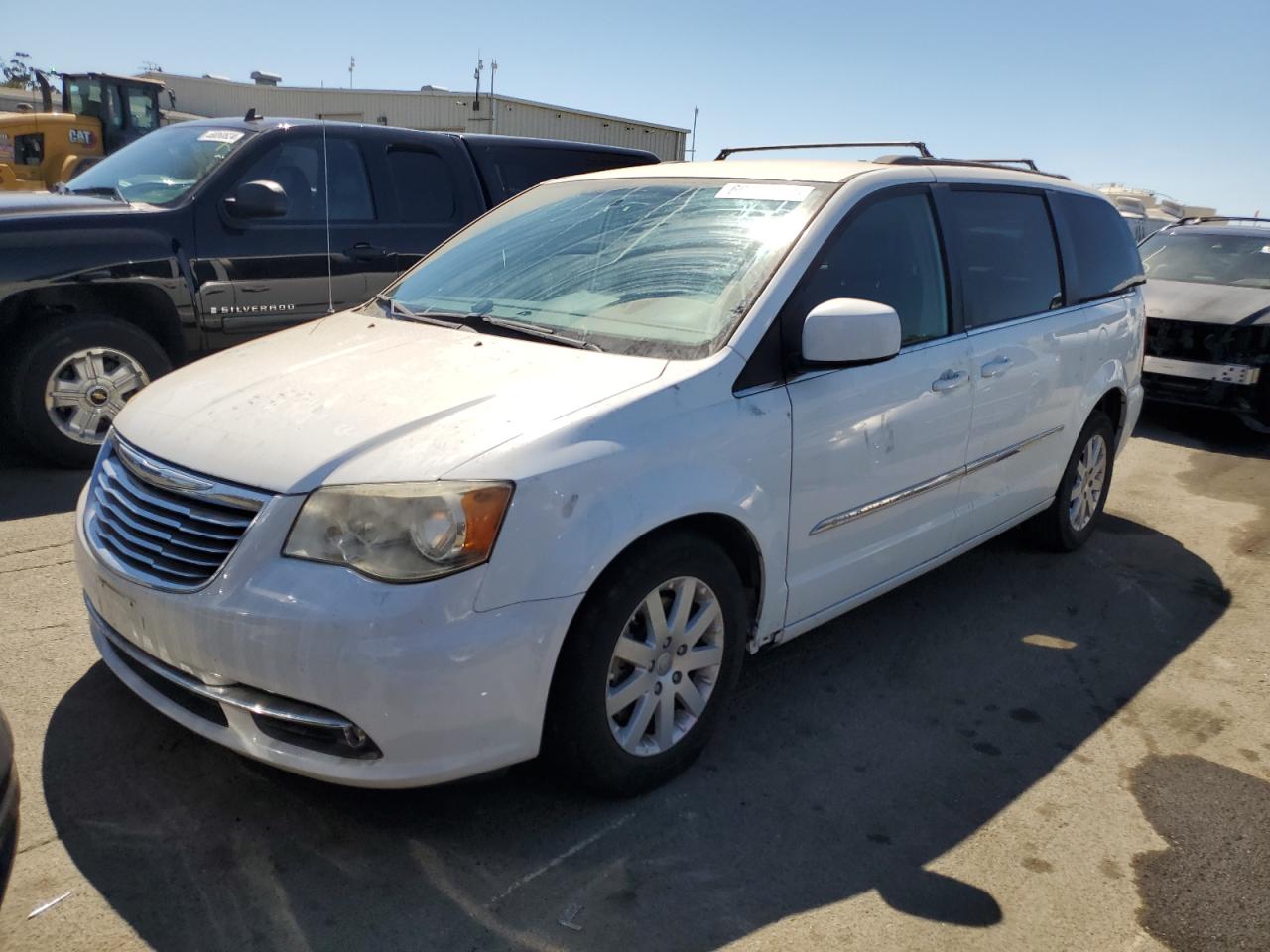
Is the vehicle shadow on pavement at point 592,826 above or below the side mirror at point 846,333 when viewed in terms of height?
below

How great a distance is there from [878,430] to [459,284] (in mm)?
1594

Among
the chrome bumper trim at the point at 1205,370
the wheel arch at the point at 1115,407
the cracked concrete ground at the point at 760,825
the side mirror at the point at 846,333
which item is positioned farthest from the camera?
the chrome bumper trim at the point at 1205,370

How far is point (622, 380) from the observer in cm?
288

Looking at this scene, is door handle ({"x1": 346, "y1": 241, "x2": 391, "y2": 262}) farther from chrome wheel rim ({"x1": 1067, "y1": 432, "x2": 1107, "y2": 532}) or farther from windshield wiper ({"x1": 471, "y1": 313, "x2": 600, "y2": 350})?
chrome wheel rim ({"x1": 1067, "y1": 432, "x2": 1107, "y2": 532})

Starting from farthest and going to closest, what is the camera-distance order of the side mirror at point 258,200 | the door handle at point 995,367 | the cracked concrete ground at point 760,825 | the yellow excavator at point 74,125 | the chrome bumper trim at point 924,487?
the yellow excavator at point 74,125 → the side mirror at point 258,200 → the door handle at point 995,367 → the chrome bumper trim at point 924,487 → the cracked concrete ground at point 760,825

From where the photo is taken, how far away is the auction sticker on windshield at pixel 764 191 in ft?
11.6

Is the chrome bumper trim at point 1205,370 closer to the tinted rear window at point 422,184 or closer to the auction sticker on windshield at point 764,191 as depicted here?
the tinted rear window at point 422,184

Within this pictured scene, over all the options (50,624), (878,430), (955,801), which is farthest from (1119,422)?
(50,624)

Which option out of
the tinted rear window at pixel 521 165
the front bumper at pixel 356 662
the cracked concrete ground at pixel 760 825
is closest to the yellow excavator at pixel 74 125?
the tinted rear window at pixel 521 165

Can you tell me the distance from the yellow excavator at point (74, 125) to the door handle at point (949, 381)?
14.5 metres

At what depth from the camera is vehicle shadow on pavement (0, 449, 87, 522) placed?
498cm

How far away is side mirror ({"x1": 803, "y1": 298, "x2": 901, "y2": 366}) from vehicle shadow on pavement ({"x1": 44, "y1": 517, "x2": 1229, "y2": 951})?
1.24m

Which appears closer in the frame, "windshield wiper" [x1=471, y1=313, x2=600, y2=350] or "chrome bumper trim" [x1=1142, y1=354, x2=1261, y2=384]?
"windshield wiper" [x1=471, y1=313, x2=600, y2=350]

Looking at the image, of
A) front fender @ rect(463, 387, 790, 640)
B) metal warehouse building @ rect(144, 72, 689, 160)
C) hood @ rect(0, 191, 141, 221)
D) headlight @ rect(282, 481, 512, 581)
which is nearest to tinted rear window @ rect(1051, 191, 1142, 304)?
front fender @ rect(463, 387, 790, 640)
